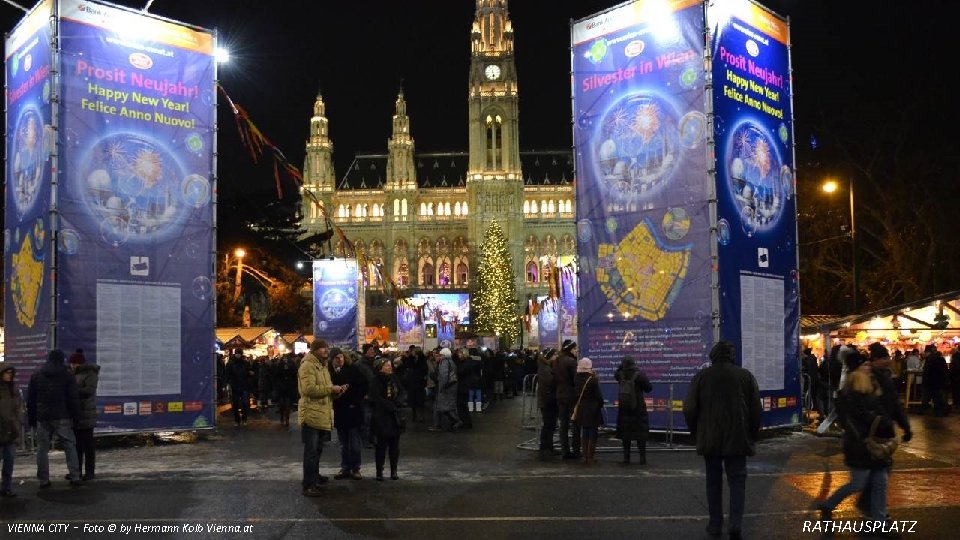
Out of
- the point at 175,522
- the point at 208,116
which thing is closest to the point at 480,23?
the point at 208,116

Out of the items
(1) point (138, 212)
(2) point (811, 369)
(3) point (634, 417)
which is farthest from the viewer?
(2) point (811, 369)

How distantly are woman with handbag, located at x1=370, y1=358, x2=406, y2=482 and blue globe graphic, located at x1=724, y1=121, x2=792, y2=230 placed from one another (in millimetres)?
7056

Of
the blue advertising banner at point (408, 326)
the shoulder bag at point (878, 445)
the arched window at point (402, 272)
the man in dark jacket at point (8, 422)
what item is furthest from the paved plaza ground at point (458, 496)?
the arched window at point (402, 272)

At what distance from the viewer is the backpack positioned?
1269 centimetres

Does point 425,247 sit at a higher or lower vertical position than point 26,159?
higher

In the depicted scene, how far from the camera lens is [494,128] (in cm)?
10244

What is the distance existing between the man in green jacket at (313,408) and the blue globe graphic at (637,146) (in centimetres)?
768

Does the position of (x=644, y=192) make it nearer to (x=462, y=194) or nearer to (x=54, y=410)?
(x=54, y=410)

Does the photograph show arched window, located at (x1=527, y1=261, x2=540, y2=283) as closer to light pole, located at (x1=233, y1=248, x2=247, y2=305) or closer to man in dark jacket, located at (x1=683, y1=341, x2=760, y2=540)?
light pole, located at (x1=233, y1=248, x2=247, y2=305)

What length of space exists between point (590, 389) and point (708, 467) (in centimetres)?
495

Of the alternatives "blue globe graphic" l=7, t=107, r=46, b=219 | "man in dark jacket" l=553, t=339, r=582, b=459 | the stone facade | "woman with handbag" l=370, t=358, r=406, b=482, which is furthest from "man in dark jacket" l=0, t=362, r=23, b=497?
the stone facade

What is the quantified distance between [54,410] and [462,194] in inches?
3860

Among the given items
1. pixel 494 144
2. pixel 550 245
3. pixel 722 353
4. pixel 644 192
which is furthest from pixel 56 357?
pixel 550 245

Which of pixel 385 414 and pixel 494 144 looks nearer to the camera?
pixel 385 414
